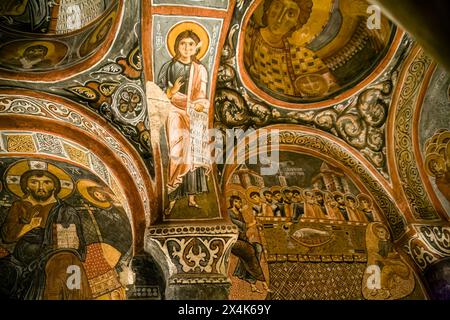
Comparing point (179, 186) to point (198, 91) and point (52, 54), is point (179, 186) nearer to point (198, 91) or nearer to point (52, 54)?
point (198, 91)

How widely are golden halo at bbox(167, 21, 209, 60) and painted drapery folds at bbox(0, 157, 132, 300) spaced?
85.0 inches

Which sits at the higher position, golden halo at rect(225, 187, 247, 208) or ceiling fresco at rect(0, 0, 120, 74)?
ceiling fresco at rect(0, 0, 120, 74)

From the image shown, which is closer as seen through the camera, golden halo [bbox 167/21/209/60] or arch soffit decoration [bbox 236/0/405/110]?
golden halo [bbox 167/21/209/60]

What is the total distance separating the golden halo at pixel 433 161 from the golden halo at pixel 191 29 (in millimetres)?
3483

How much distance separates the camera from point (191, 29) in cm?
602

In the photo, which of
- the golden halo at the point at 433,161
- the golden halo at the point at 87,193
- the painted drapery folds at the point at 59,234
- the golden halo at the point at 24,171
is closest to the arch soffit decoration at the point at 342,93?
the golden halo at the point at 433,161

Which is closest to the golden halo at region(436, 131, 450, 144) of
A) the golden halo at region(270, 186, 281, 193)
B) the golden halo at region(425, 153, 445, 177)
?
the golden halo at region(425, 153, 445, 177)

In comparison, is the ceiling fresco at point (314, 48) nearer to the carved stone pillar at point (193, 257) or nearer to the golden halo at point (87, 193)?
the carved stone pillar at point (193, 257)

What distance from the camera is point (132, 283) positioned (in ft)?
22.2

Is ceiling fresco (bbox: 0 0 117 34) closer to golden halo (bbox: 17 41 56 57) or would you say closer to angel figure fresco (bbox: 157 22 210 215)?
golden halo (bbox: 17 41 56 57)

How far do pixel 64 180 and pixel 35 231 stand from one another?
2.50 feet

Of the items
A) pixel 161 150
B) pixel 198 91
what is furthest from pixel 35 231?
pixel 198 91

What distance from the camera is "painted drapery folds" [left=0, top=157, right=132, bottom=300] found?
705 cm

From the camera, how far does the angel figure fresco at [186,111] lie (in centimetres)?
599
